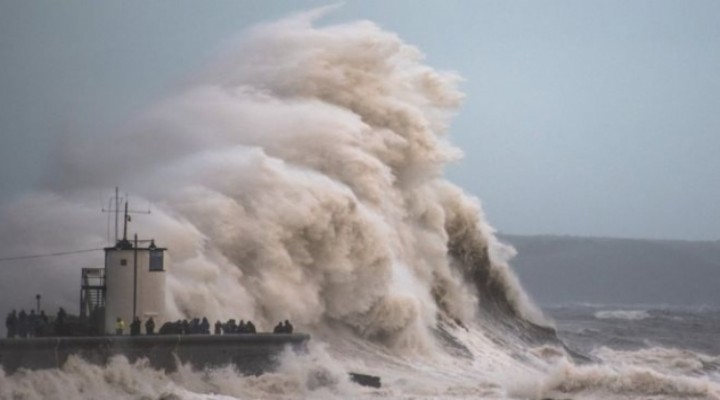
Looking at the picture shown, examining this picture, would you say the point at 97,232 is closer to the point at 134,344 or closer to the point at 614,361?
the point at 134,344

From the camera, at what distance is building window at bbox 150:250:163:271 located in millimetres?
29203

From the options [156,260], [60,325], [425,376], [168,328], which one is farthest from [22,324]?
[425,376]

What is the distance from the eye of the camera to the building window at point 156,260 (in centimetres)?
2920

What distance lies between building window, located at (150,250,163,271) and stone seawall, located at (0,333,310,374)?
1802 mm

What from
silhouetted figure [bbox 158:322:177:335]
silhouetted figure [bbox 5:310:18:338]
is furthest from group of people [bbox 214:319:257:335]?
silhouetted figure [bbox 5:310:18:338]

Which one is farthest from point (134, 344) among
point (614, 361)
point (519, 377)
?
point (614, 361)

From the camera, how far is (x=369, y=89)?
44219mm

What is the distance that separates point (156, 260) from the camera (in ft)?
96.2

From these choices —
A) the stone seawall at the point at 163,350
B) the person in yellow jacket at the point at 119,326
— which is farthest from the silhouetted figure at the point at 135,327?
the stone seawall at the point at 163,350

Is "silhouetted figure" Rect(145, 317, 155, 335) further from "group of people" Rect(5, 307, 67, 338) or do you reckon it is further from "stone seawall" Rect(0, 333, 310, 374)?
"group of people" Rect(5, 307, 67, 338)

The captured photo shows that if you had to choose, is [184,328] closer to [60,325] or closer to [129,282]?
[129,282]

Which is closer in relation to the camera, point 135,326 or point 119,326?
point 135,326

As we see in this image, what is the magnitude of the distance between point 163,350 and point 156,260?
232 cm

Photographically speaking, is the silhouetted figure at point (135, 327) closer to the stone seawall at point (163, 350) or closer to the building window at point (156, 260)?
the stone seawall at point (163, 350)
